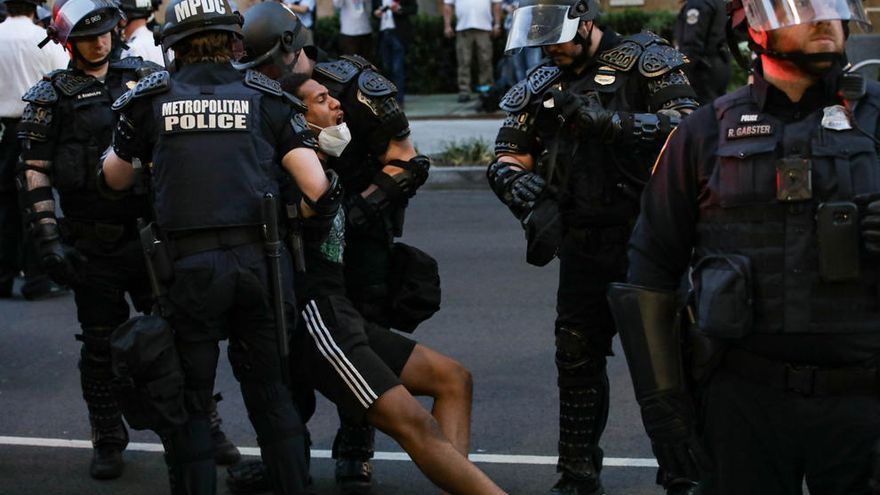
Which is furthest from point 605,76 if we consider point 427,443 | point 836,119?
point 836,119

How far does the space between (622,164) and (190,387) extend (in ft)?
5.80

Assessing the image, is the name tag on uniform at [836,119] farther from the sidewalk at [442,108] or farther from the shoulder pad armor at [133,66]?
the sidewalk at [442,108]

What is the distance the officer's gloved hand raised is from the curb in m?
8.54

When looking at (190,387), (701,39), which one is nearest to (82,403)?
(190,387)

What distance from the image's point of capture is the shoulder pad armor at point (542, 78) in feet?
18.5

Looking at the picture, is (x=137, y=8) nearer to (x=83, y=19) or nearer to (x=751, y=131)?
(x=83, y=19)

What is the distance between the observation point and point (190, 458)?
4.97m

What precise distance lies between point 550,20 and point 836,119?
1902 mm

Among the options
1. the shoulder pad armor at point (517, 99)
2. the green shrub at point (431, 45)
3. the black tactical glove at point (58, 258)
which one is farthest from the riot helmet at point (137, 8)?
the green shrub at point (431, 45)

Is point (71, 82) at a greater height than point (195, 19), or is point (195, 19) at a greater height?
point (195, 19)

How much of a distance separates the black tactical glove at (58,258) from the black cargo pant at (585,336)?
196 centimetres

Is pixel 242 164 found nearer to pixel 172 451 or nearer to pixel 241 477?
pixel 172 451

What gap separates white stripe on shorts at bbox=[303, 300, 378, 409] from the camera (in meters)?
5.01

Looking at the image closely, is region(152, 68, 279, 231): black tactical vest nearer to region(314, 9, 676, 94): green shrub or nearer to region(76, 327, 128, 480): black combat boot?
region(76, 327, 128, 480): black combat boot
